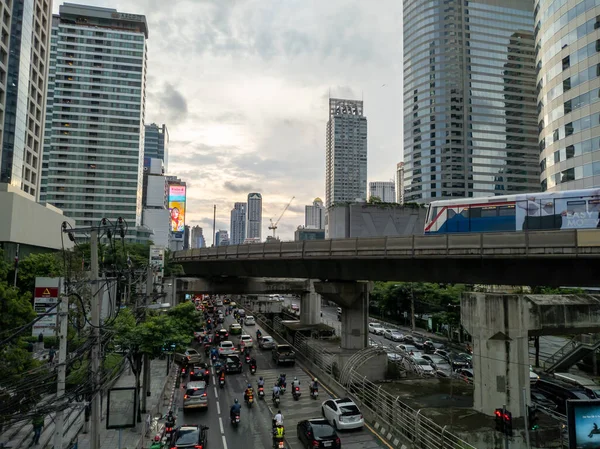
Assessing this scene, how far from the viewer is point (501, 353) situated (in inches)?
877

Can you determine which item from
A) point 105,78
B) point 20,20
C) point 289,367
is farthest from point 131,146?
point 289,367

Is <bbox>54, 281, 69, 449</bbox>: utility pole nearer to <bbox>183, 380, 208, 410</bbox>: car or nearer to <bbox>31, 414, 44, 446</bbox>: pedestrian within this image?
<bbox>31, 414, 44, 446</bbox>: pedestrian

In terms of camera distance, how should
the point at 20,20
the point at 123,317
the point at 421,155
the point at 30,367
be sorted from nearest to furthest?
the point at 30,367, the point at 123,317, the point at 20,20, the point at 421,155

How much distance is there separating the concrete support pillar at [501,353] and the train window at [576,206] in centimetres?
791

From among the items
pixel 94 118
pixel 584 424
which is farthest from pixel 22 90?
pixel 584 424

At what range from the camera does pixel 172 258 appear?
55062mm

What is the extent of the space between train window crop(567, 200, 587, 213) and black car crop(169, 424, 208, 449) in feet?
79.1

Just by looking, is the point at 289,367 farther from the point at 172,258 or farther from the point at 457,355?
the point at 172,258

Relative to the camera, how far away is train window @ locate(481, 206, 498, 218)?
29594mm

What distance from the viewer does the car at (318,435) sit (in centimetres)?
1761

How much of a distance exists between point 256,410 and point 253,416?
44.7 inches

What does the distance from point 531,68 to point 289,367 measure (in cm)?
14106

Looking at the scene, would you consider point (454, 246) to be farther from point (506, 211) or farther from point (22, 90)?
point (22, 90)

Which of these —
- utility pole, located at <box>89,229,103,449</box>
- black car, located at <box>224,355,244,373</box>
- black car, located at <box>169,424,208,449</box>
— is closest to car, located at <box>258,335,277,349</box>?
black car, located at <box>224,355,244,373</box>
